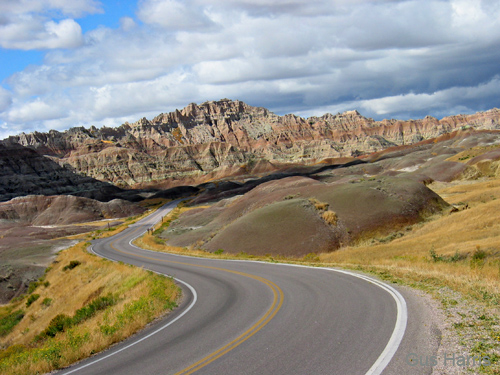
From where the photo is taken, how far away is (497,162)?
232 feet

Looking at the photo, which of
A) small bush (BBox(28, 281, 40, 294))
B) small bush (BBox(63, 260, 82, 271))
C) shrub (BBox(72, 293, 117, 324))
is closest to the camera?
shrub (BBox(72, 293, 117, 324))

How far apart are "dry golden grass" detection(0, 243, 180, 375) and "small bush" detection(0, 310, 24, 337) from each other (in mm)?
725

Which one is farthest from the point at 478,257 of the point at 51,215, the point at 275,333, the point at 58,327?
the point at 51,215

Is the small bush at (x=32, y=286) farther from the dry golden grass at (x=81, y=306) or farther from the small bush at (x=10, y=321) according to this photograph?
the small bush at (x=10, y=321)

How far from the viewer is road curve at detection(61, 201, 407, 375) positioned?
7.82 meters

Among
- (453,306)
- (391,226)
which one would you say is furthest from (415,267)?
(391,226)

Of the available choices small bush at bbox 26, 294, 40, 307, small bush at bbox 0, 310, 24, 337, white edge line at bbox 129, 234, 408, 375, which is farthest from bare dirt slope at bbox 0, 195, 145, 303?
white edge line at bbox 129, 234, 408, 375

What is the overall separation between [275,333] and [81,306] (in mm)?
18738

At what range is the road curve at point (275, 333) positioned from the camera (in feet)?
25.7

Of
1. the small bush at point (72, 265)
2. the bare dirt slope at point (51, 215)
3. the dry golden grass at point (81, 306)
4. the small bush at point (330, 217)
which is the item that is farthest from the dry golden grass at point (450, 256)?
the bare dirt slope at point (51, 215)

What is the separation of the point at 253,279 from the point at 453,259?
8834 millimetres

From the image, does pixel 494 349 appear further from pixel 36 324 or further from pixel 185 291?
pixel 36 324

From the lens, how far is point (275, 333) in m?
9.69

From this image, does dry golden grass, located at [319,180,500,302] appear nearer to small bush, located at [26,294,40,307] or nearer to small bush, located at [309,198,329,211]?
small bush, located at [309,198,329,211]
